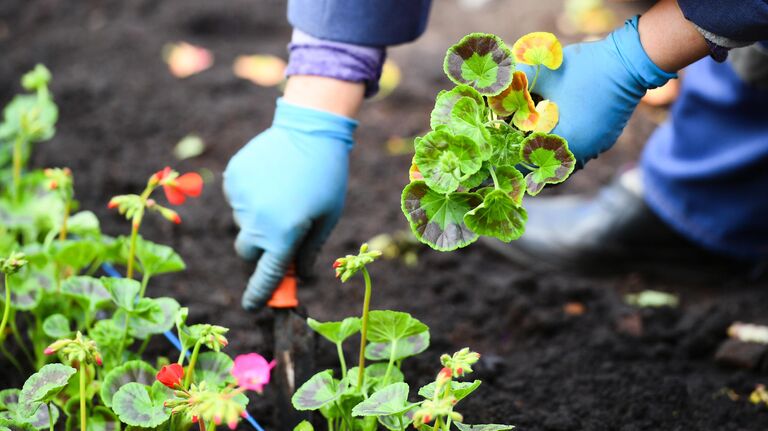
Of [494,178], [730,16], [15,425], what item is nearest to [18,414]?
[15,425]

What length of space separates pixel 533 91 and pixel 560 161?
0.66 ft

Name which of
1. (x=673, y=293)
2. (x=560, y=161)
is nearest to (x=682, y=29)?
(x=560, y=161)

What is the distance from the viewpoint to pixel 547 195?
7.65 ft

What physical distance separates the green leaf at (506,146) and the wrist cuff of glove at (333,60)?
0.43m

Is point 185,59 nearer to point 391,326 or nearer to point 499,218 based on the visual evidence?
point 391,326

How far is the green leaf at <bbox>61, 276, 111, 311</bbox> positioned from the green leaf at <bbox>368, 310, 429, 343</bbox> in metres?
0.42

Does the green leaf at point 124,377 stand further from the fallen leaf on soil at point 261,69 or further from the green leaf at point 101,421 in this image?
the fallen leaf on soil at point 261,69

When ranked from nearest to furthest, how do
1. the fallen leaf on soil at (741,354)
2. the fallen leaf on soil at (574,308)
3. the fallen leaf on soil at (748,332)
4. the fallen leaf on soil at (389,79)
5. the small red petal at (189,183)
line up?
the small red petal at (189,183) → the fallen leaf on soil at (741,354) → the fallen leaf on soil at (748,332) → the fallen leaf on soil at (574,308) → the fallen leaf on soil at (389,79)

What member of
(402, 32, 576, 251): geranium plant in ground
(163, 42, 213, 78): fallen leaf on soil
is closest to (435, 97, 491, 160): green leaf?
(402, 32, 576, 251): geranium plant in ground

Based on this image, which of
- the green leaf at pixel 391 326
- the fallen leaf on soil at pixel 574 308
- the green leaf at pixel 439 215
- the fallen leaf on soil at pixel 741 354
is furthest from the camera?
the fallen leaf on soil at pixel 574 308

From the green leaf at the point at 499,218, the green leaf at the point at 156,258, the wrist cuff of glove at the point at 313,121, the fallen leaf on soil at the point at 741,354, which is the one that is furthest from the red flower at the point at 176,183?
the fallen leaf on soil at the point at 741,354

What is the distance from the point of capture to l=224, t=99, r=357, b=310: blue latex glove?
133cm

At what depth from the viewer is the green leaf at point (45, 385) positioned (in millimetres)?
987

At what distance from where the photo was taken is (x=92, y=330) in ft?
4.06
